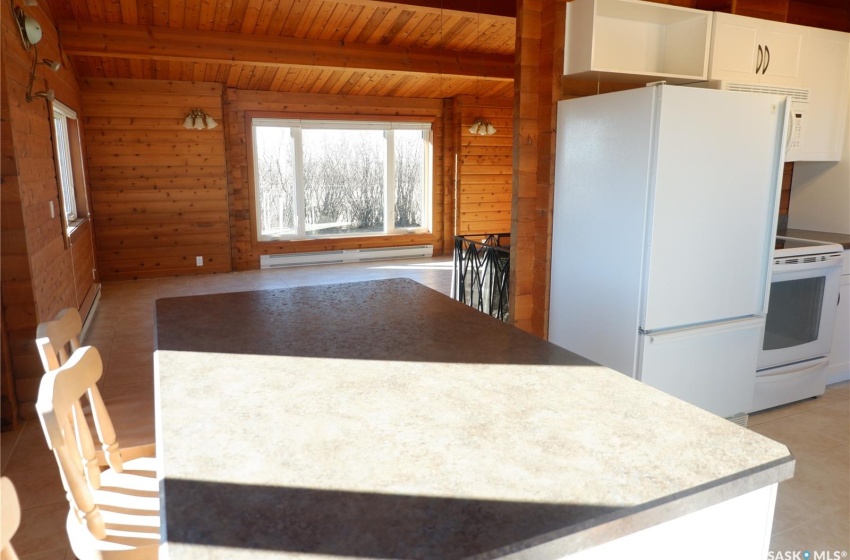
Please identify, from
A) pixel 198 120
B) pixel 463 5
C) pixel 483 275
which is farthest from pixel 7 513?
pixel 198 120

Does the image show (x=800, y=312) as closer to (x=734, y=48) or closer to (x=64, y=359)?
(x=734, y=48)

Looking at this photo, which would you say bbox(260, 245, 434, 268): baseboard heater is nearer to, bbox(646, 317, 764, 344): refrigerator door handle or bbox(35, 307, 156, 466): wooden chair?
bbox(646, 317, 764, 344): refrigerator door handle

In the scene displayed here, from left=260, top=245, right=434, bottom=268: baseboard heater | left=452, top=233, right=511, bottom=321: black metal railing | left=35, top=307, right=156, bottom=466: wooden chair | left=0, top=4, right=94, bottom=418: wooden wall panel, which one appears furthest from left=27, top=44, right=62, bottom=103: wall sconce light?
left=260, top=245, right=434, bottom=268: baseboard heater

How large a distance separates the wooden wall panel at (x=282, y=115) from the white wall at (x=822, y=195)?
562 cm

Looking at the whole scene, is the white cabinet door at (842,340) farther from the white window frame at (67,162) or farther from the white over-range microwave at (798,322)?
the white window frame at (67,162)

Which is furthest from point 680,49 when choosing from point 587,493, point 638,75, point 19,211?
point 19,211

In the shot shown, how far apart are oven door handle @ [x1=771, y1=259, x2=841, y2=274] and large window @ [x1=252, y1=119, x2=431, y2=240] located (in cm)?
636

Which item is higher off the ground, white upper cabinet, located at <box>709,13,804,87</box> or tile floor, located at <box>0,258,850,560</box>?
white upper cabinet, located at <box>709,13,804,87</box>

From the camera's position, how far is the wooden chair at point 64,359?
4.86 feet

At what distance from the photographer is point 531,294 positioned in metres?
3.63

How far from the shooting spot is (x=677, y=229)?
2.74m

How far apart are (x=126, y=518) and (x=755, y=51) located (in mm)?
3898

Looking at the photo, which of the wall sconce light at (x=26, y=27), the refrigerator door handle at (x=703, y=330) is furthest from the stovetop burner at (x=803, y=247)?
the wall sconce light at (x=26, y=27)

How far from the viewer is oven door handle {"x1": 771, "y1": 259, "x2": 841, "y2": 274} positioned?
3.17 metres
